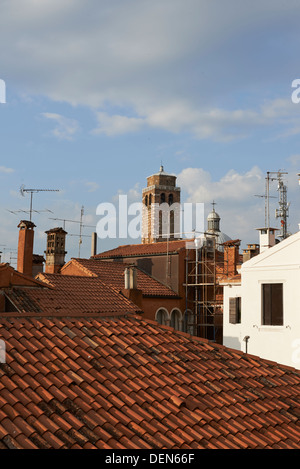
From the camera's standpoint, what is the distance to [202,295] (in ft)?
91.0

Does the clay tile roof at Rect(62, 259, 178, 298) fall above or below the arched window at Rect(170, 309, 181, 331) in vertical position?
above

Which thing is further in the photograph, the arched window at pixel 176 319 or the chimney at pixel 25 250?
the arched window at pixel 176 319

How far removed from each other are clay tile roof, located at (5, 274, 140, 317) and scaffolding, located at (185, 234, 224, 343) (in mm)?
6287

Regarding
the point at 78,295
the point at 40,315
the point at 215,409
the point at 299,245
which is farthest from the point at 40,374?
the point at 78,295

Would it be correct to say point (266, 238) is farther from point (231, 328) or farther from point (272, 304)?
point (272, 304)

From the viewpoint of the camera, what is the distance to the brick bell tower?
2340 inches

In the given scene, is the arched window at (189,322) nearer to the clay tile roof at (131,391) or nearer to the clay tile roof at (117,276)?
the clay tile roof at (117,276)

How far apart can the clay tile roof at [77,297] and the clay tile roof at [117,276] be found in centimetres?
97

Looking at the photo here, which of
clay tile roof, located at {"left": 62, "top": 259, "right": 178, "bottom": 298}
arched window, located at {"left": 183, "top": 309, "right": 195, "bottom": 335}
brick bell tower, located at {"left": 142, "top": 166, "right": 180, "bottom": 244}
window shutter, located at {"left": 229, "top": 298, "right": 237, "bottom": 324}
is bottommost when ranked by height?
arched window, located at {"left": 183, "top": 309, "right": 195, "bottom": 335}

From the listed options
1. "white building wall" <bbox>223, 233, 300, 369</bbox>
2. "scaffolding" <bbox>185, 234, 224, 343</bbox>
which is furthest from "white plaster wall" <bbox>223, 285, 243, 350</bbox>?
"scaffolding" <bbox>185, 234, 224, 343</bbox>

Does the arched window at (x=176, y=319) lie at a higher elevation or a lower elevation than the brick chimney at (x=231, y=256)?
lower

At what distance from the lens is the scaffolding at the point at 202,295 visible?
89.1 ft

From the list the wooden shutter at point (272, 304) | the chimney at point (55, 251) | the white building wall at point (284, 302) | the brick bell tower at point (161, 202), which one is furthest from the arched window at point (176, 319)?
the brick bell tower at point (161, 202)

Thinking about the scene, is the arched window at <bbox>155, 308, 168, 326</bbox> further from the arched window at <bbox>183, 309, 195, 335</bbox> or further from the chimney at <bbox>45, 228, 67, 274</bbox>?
the chimney at <bbox>45, 228, 67, 274</bbox>
